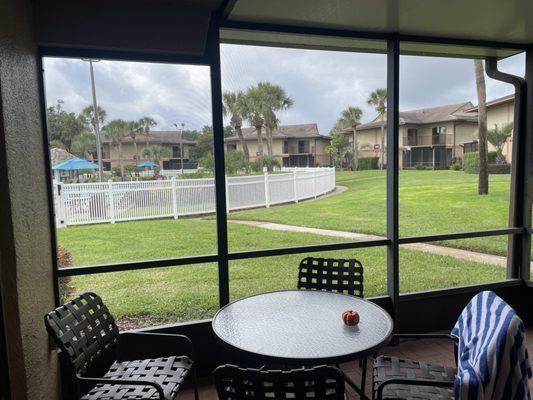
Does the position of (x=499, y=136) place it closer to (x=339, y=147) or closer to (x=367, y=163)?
(x=367, y=163)

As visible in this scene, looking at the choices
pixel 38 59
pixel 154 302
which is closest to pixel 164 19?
pixel 38 59

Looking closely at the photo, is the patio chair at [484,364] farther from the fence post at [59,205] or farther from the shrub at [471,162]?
the shrub at [471,162]

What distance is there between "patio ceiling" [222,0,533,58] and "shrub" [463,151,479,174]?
1.40 m

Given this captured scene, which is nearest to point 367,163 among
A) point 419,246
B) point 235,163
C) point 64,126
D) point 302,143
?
point 302,143

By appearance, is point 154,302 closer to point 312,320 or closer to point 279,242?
point 279,242

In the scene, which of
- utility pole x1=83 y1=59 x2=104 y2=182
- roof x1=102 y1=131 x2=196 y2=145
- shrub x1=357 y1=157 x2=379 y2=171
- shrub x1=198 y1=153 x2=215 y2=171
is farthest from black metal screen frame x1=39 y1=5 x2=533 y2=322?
shrub x1=357 y1=157 x2=379 y2=171

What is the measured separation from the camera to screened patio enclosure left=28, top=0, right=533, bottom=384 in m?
A: 2.40

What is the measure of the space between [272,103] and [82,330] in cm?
372

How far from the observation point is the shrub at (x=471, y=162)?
4445 millimetres

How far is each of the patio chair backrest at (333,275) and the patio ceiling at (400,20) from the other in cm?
179

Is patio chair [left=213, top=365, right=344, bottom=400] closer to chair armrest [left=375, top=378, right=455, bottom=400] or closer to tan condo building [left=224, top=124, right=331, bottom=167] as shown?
chair armrest [left=375, top=378, right=455, bottom=400]

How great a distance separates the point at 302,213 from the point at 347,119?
211 cm

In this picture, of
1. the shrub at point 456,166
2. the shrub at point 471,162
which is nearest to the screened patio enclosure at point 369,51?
the shrub at point 471,162

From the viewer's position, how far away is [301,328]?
1.88 m
